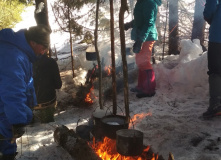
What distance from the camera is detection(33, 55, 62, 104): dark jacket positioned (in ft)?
15.0

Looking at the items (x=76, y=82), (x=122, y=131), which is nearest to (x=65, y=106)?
(x=76, y=82)

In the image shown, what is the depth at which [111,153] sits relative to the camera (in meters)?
3.46

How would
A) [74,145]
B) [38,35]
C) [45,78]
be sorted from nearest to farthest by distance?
[38,35], [74,145], [45,78]

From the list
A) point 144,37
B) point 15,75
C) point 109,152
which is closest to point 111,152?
point 109,152

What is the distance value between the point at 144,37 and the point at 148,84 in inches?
57.9

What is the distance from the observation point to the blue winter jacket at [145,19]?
5.57m

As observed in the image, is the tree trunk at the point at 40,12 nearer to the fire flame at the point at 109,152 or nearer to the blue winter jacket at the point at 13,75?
the blue winter jacket at the point at 13,75

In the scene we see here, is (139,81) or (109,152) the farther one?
(139,81)

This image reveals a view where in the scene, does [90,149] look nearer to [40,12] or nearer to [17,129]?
[17,129]

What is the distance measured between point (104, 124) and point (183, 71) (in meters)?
4.55

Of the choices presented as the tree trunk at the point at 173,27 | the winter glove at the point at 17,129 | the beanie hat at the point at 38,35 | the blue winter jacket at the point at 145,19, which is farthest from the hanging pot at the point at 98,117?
the tree trunk at the point at 173,27

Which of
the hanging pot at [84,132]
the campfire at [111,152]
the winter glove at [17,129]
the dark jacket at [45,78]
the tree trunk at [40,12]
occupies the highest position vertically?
the tree trunk at [40,12]

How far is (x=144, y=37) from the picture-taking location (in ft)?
18.3

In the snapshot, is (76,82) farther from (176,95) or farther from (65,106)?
(176,95)
